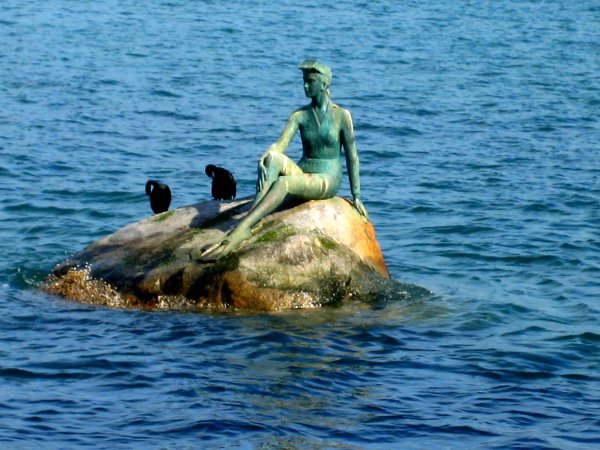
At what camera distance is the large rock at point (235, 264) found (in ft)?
45.1

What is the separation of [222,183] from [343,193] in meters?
5.98

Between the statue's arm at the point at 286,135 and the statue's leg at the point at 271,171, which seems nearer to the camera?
the statue's leg at the point at 271,171

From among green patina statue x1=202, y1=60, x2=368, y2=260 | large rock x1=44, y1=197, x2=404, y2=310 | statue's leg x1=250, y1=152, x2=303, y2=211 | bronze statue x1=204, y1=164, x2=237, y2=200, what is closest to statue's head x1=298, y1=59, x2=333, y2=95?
green patina statue x1=202, y1=60, x2=368, y2=260

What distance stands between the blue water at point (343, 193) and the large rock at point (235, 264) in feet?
0.96

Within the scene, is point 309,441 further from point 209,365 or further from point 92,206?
point 92,206

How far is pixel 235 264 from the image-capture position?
45.1 feet

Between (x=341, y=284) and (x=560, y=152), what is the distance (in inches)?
425

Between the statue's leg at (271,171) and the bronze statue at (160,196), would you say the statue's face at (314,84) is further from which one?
the bronze statue at (160,196)

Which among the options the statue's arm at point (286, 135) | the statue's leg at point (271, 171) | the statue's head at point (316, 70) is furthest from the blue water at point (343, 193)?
the statue's head at point (316, 70)

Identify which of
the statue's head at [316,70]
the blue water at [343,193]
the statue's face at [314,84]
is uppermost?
the statue's head at [316,70]

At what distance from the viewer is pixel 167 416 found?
10.9 m

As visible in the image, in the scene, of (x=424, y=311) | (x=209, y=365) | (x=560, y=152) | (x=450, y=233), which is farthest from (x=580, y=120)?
(x=209, y=365)

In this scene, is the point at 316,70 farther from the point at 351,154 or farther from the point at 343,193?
the point at 343,193

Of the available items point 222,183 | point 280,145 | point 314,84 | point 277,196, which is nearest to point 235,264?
point 277,196
